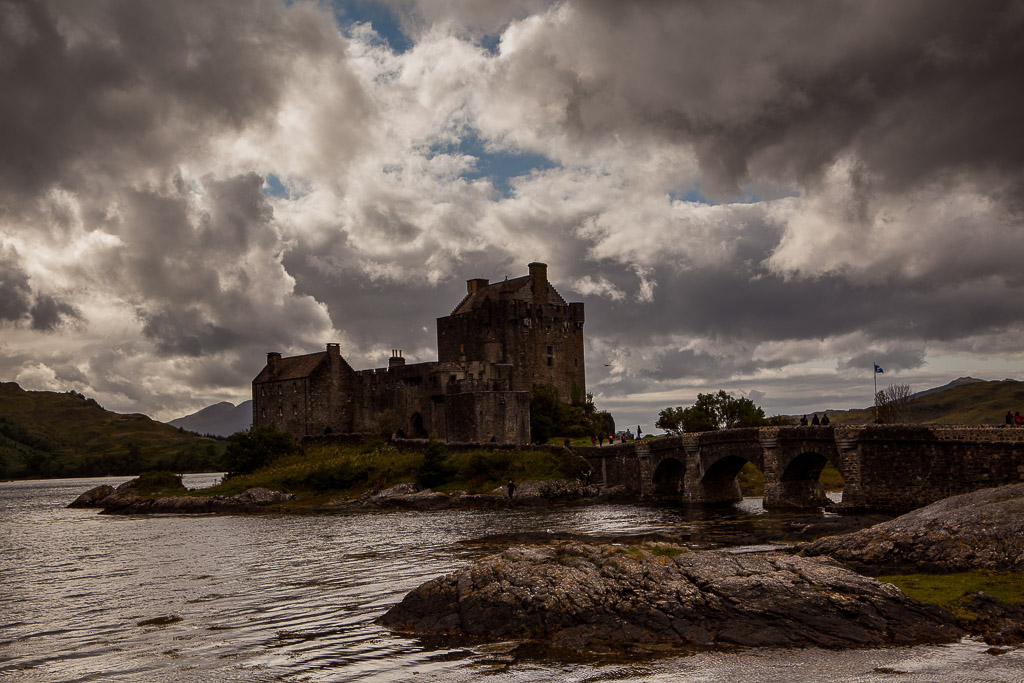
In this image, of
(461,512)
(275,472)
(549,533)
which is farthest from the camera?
(275,472)

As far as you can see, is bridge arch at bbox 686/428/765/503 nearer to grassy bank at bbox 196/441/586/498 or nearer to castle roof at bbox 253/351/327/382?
grassy bank at bbox 196/441/586/498

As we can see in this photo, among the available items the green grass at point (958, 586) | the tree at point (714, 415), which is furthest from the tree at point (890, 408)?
the green grass at point (958, 586)

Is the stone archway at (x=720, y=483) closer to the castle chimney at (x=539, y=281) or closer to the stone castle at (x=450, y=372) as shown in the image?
the stone castle at (x=450, y=372)

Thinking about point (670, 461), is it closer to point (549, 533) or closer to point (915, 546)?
point (549, 533)

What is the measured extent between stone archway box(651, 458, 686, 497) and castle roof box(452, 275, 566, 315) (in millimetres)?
32548

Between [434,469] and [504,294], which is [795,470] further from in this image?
[504,294]

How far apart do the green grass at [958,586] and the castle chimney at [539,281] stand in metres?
67.7

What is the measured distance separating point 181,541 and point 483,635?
31.3 metres

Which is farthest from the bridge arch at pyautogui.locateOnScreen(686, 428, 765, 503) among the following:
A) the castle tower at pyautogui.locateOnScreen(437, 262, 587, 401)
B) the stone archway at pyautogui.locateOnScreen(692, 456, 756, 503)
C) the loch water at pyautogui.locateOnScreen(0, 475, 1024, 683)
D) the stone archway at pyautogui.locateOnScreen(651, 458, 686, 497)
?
the castle tower at pyautogui.locateOnScreen(437, 262, 587, 401)

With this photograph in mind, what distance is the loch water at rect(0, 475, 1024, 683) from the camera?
16422 millimetres

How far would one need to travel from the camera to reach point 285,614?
23.3m

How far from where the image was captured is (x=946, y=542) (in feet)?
76.9

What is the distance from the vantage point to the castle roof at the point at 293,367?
3652 inches

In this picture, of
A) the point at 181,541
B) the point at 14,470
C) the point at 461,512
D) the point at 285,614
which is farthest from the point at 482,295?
the point at 14,470
